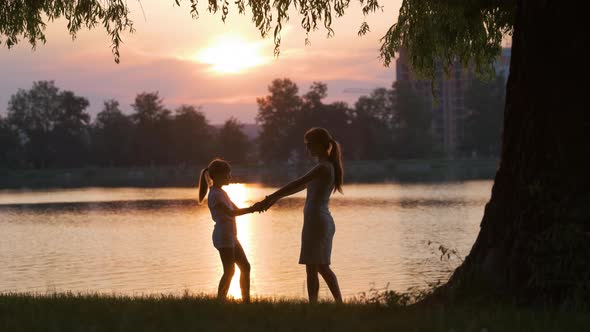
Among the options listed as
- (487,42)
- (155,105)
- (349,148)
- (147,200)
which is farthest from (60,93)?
(487,42)

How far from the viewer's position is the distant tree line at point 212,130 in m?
128

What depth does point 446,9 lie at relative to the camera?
35.3ft

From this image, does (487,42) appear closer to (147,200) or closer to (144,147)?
(147,200)

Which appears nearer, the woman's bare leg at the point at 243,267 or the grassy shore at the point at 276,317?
the grassy shore at the point at 276,317

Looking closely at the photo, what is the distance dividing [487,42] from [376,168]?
406ft

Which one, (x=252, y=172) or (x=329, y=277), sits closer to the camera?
(x=329, y=277)

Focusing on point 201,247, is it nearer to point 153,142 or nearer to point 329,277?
point 329,277

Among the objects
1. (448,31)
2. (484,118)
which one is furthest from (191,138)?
(448,31)

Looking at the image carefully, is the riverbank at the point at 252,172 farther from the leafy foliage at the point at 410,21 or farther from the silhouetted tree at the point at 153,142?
the leafy foliage at the point at 410,21

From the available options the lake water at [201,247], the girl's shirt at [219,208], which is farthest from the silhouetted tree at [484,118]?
the girl's shirt at [219,208]

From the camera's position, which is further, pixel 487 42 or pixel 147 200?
pixel 147 200

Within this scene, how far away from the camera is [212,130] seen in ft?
465

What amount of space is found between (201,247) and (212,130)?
377 feet

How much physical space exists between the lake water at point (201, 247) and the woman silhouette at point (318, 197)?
1.10 meters
